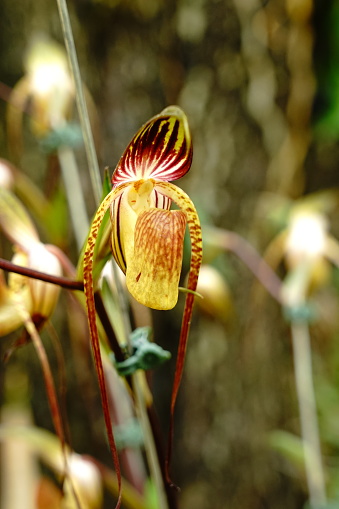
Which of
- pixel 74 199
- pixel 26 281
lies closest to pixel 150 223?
pixel 26 281

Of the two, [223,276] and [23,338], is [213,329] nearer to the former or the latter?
[223,276]

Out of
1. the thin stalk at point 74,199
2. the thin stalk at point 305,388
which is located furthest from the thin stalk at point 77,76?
the thin stalk at point 305,388

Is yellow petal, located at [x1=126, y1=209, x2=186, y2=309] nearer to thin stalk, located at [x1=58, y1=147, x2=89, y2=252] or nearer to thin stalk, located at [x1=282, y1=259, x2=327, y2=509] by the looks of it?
thin stalk, located at [x1=58, y1=147, x2=89, y2=252]

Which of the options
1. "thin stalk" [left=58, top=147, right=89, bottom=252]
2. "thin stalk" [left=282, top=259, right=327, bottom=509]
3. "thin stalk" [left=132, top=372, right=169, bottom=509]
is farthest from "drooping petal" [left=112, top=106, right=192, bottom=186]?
"thin stalk" [left=282, top=259, right=327, bottom=509]

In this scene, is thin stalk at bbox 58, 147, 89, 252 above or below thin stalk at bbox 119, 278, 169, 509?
above

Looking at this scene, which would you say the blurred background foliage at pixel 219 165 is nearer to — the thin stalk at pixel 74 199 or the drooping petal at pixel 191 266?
the thin stalk at pixel 74 199

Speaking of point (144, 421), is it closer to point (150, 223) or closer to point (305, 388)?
point (150, 223)

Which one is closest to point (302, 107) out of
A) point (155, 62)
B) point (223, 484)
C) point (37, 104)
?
point (155, 62)
